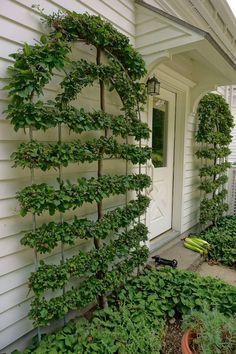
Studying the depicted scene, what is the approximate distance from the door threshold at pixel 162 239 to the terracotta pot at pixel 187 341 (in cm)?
160

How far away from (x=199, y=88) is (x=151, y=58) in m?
1.79

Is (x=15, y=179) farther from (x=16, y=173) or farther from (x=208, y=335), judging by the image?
(x=208, y=335)

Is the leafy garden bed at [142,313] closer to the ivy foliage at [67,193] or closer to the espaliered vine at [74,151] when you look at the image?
the espaliered vine at [74,151]

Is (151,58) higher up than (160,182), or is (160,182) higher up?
(151,58)

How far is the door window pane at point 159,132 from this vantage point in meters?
3.67

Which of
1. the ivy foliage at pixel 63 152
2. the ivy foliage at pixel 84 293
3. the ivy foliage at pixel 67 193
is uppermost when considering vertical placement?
the ivy foliage at pixel 63 152

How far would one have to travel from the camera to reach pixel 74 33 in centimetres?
187

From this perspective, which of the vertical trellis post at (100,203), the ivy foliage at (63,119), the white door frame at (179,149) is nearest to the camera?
the ivy foliage at (63,119)

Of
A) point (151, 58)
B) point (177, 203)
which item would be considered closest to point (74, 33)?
point (151, 58)

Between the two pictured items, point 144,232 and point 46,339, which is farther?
point 144,232

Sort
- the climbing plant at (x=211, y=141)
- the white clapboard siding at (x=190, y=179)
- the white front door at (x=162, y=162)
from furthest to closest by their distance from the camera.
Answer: the climbing plant at (x=211, y=141) < the white clapboard siding at (x=190, y=179) < the white front door at (x=162, y=162)

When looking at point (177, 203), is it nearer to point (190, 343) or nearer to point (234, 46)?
point (190, 343)

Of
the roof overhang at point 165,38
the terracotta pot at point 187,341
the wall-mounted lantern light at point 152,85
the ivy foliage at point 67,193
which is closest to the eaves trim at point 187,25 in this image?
the roof overhang at point 165,38

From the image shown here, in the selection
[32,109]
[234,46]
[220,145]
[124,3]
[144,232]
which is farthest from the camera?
[234,46]
